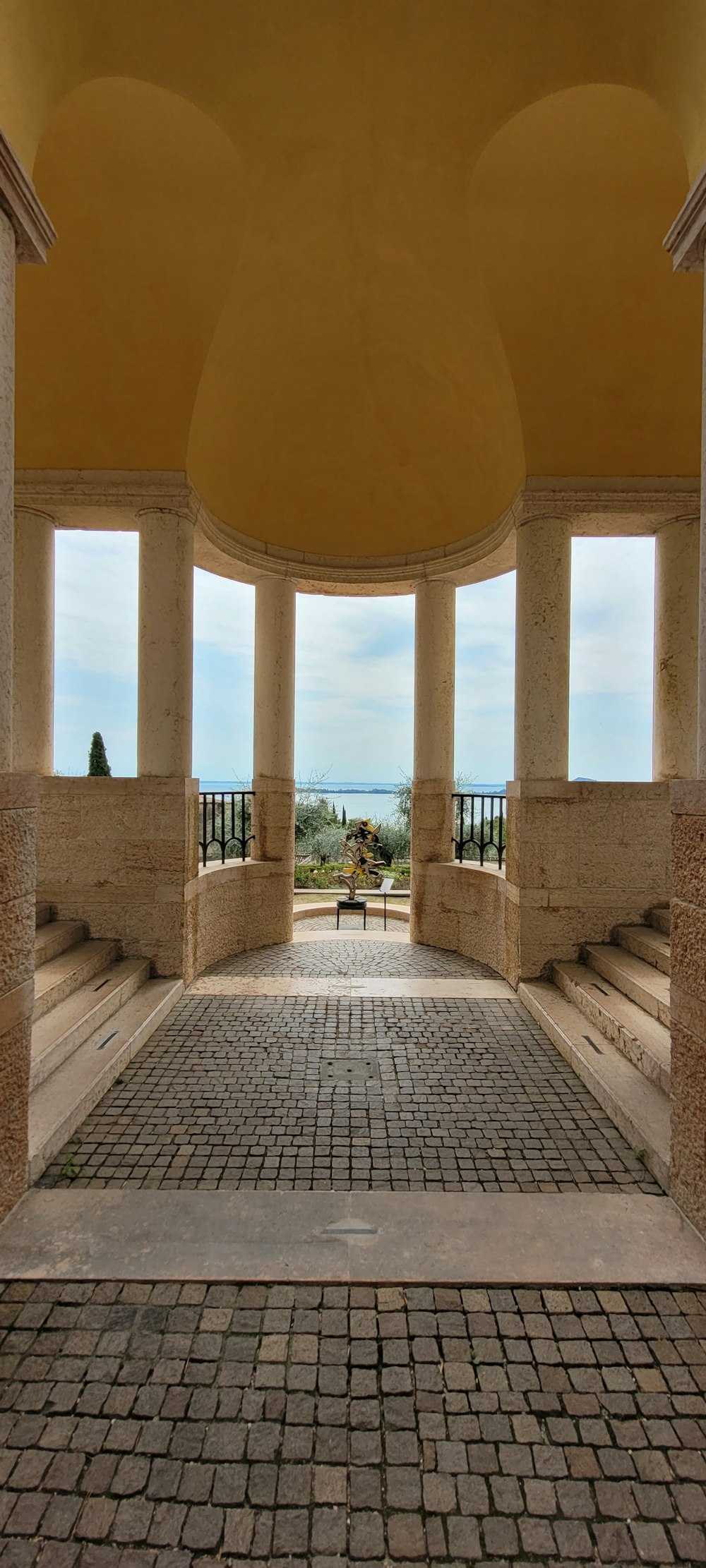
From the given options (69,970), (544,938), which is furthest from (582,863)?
(69,970)

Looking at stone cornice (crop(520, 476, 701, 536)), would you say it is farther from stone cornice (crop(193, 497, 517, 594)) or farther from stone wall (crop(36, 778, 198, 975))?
stone wall (crop(36, 778, 198, 975))

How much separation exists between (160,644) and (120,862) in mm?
2159

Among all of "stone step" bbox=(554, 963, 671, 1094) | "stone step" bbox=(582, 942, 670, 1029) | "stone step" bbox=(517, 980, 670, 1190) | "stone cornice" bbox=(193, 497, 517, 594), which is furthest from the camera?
"stone cornice" bbox=(193, 497, 517, 594)

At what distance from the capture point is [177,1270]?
2.62 m

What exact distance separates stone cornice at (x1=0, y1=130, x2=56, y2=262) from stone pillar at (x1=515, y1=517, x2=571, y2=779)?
14.9 ft

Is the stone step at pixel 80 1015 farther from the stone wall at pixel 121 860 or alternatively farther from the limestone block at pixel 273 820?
the limestone block at pixel 273 820

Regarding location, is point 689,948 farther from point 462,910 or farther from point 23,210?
point 462,910

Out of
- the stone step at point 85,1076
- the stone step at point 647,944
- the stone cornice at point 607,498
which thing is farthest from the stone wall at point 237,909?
the stone cornice at point 607,498

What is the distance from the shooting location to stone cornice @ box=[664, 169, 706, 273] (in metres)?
3.06

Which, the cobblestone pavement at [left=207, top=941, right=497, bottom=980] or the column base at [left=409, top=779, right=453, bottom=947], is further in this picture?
the column base at [left=409, top=779, right=453, bottom=947]

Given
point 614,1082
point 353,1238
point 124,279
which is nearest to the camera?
point 353,1238

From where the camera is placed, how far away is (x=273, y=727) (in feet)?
28.4

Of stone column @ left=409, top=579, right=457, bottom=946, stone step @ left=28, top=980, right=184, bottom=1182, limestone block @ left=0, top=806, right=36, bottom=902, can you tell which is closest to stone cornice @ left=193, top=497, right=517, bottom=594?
stone column @ left=409, top=579, right=457, bottom=946

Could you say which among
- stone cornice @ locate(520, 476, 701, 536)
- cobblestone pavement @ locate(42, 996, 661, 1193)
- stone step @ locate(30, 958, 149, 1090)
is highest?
stone cornice @ locate(520, 476, 701, 536)
